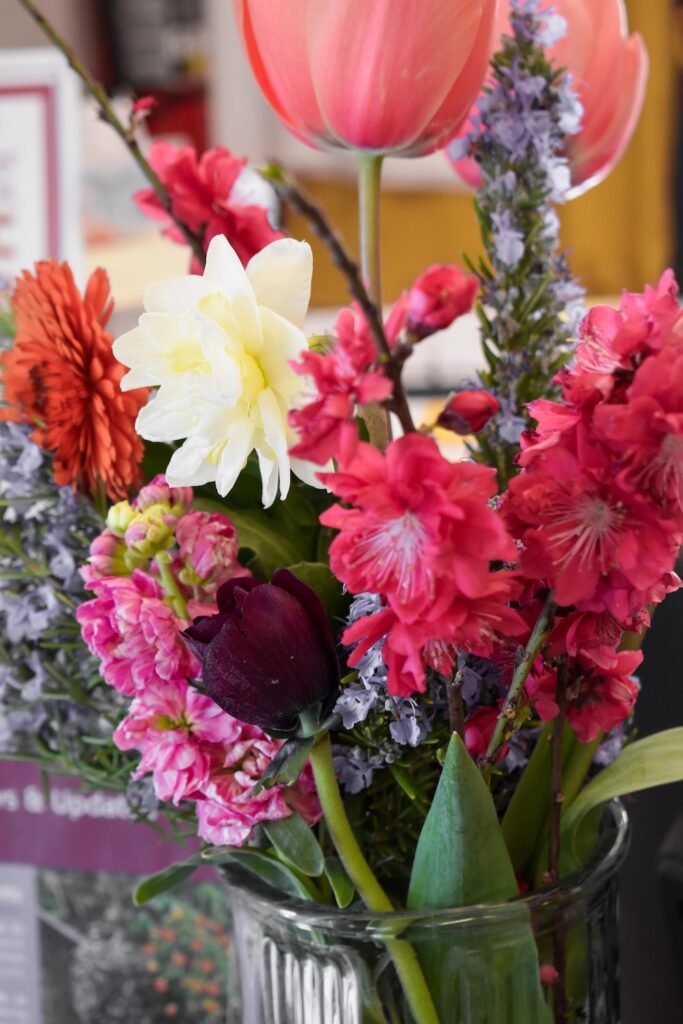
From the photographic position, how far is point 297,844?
369 millimetres

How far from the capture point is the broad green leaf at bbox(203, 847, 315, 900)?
1.30 feet

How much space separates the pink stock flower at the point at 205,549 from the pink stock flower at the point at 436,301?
0.10 m

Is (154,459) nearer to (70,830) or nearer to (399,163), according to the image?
(70,830)

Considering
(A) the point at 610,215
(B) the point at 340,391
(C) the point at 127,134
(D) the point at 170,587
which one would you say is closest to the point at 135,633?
(D) the point at 170,587

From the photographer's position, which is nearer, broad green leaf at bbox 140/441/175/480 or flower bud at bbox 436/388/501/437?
flower bud at bbox 436/388/501/437

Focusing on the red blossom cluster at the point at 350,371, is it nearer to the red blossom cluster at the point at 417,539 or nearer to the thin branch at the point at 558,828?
A: the red blossom cluster at the point at 417,539

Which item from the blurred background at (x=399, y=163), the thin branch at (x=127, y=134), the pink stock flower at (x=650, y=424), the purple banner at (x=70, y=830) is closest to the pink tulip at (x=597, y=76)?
the thin branch at (x=127, y=134)

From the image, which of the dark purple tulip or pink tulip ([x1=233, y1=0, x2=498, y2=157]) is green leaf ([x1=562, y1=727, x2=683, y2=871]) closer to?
the dark purple tulip

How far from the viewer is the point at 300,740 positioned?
347mm

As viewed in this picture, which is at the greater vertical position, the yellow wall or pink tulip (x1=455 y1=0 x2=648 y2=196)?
pink tulip (x1=455 y1=0 x2=648 y2=196)

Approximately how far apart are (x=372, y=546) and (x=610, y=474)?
6cm

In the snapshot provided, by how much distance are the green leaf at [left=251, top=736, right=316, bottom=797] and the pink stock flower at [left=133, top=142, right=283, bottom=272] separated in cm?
21

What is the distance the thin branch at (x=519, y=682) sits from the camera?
318mm

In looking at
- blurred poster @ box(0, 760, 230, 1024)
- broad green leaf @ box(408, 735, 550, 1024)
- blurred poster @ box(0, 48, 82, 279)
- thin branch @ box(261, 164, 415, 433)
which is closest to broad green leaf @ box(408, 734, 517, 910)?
broad green leaf @ box(408, 735, 550, 1024)
